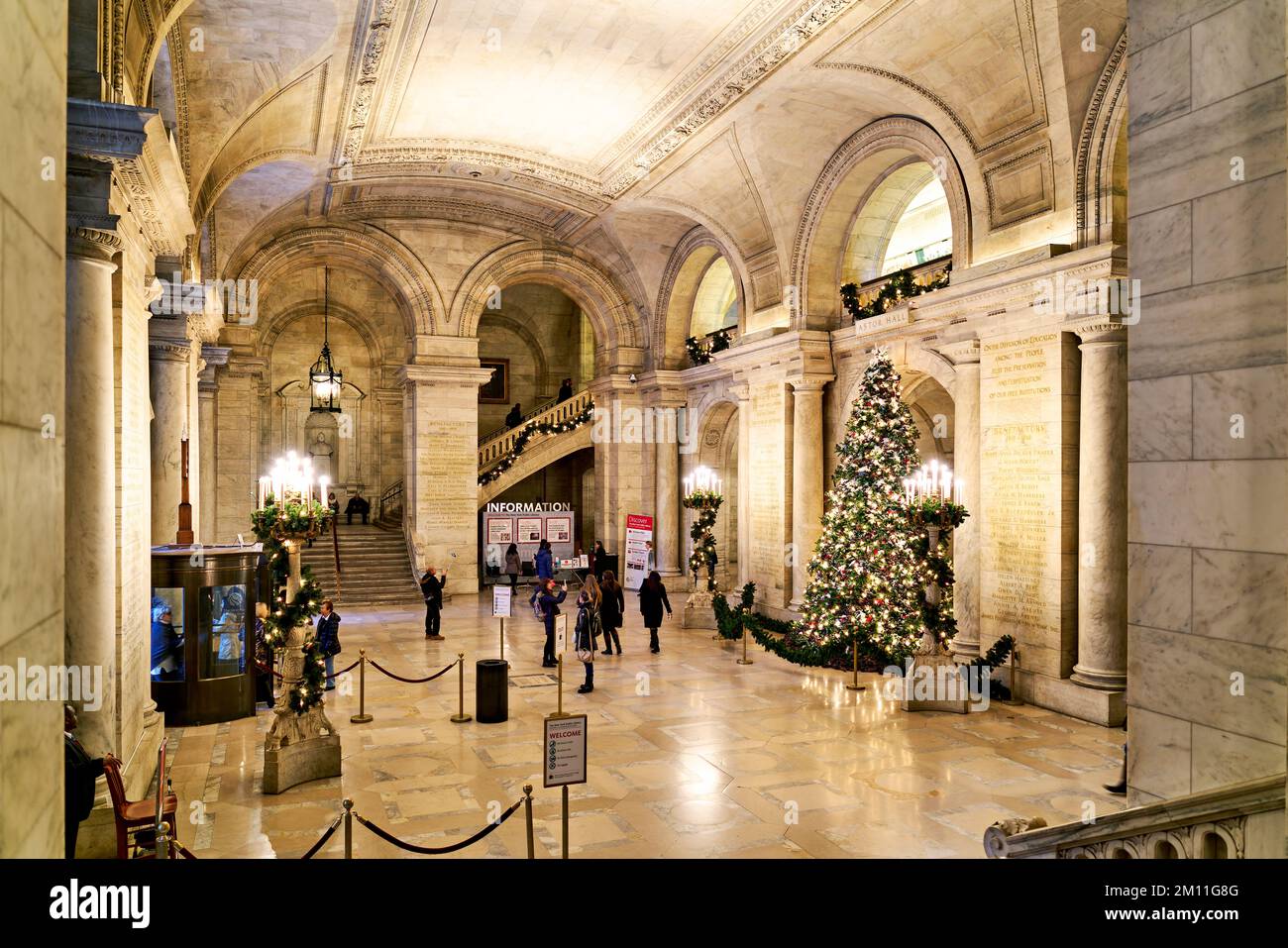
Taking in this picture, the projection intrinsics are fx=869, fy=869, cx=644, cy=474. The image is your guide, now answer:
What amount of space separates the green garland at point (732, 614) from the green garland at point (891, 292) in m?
5.30

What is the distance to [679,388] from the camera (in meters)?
21.8

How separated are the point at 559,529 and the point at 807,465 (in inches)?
311

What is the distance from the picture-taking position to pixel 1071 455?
10.8 meters

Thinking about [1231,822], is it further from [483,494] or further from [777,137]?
[483,494]

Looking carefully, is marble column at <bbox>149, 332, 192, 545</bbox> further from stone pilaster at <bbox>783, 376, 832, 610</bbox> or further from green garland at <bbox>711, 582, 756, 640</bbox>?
stone pilaster at <bbox>783, 376, 832, 610</bbox>

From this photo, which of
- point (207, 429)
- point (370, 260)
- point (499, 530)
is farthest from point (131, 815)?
point (370, 260)

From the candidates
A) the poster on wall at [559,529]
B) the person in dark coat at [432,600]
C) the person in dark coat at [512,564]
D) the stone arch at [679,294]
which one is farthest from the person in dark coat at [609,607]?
the stone arch at [679,294]

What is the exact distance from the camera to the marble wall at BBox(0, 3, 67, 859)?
6.62 feet

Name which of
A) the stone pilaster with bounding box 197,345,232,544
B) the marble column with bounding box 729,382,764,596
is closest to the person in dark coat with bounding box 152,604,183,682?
the stone pilaster with bounding box 197,345,232,544

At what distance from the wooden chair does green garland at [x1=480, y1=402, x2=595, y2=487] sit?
16163mm

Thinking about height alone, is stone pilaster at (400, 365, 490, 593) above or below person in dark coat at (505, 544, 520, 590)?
above

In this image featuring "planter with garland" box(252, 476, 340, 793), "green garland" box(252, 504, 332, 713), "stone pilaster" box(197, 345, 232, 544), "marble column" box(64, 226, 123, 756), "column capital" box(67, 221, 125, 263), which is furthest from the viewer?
"stone pilaster" box(197, 345, 232, 544)

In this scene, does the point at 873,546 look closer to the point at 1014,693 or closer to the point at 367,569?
the point at 1014,693

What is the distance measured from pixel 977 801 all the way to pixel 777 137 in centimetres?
1091
